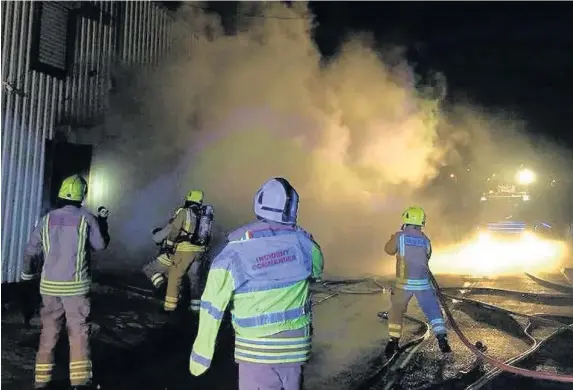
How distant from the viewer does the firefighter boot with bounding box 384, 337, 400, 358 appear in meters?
5.12

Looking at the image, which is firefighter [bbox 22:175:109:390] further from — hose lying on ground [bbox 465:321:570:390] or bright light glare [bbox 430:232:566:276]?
bright light glare [bbox 430:232:566:276]

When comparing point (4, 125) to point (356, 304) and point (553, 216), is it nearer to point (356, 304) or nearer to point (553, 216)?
point (356, 304)

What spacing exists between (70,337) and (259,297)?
219 centimetres

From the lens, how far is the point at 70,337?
3.84 metres

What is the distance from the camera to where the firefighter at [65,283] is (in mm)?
3838

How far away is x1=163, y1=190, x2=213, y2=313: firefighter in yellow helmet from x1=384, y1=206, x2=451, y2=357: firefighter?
2425mm

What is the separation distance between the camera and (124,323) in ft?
19.3

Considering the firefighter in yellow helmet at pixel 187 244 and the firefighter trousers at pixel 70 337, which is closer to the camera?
the firefighter trousers at pixel 70 337

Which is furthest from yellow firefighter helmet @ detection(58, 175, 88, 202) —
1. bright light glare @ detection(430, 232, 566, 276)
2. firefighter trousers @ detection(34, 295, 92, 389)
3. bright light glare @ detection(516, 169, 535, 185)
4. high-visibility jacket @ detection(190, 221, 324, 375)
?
bright light glare @ detection(516, 169, 535, 185)

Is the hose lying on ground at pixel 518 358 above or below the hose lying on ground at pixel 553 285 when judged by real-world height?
below

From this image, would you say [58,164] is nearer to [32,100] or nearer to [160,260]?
[32,100]

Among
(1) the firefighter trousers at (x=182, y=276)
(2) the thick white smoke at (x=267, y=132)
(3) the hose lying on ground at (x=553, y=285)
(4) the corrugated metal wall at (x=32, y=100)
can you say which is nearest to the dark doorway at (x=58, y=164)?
(4) the corrugated metal wall at (x=32, y=100)

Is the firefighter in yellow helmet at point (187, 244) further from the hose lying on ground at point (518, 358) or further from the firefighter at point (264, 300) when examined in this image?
the firefighter at point (264, 300)

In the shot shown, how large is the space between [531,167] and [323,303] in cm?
2191
